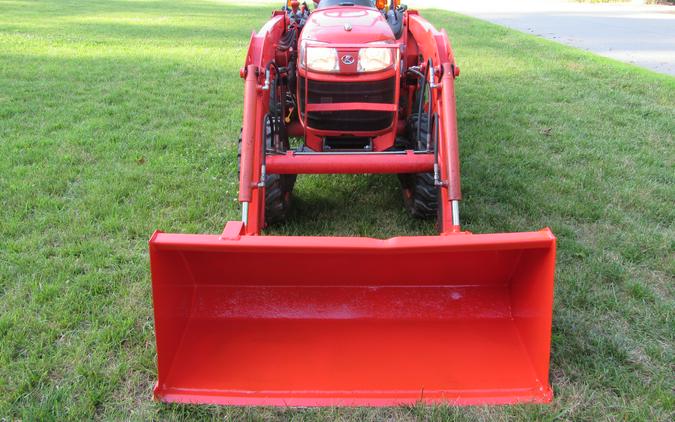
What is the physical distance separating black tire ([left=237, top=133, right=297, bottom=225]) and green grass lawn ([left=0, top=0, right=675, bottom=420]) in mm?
189

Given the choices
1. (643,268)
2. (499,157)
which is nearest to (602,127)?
(499,157)

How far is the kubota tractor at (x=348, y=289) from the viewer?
229cm

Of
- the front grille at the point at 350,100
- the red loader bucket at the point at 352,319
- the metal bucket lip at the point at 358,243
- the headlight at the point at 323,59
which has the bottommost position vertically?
the red loader bucket at the point at 352,319

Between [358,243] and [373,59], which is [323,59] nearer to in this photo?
[373,59]

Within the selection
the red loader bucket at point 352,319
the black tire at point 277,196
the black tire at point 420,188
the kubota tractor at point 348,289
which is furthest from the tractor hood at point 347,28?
the red loader bucket at point 352,319

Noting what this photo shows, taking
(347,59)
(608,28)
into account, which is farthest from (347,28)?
(608,28)

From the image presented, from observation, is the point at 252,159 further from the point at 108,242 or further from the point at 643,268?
the point at 643,268

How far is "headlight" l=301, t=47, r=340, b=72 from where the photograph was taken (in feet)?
10.7

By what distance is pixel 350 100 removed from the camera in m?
3.41

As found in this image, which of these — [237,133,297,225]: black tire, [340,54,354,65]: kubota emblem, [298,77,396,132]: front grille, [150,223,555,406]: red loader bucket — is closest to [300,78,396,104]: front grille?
[298,77,396,132]: front grille

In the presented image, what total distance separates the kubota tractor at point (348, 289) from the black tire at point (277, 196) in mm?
13

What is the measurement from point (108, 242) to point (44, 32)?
10.8 meters

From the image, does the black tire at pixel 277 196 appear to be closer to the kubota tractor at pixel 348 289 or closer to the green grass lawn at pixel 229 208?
the kubota tractor at pixel 348 289

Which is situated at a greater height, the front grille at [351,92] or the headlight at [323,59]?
the headlight at [323,59]
